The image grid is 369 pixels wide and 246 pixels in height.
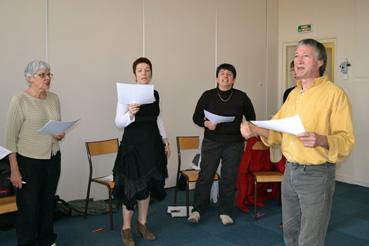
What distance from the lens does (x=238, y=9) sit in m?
5.82

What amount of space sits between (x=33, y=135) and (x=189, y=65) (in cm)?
298

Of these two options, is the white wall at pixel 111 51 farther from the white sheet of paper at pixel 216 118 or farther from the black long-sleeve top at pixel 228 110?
the white sheet of paper at pixel 216 118

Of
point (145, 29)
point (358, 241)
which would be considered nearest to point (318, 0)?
point (145, 29)

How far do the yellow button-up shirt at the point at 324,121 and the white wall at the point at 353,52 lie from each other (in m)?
3.74

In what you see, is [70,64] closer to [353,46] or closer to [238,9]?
[238,9]

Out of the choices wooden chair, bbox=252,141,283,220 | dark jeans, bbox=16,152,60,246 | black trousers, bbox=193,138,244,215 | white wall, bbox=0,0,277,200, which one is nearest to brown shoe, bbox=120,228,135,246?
dark jeans, bbox=16,152,60,246

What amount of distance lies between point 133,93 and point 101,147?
159 cm

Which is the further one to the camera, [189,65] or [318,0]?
[318,0]

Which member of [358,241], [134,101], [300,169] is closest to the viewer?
[300,169]

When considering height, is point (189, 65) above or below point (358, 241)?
above

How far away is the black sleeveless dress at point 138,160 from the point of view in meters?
3.09

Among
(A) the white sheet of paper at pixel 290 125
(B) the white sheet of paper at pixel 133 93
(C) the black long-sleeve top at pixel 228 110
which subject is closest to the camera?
(A) the white sheet of paper at pixel 290 125

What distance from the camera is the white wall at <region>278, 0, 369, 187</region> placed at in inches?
207

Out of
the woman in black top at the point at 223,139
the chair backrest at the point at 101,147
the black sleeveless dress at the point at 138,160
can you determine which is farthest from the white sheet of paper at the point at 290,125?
the chair backrest at the point at 101,147
